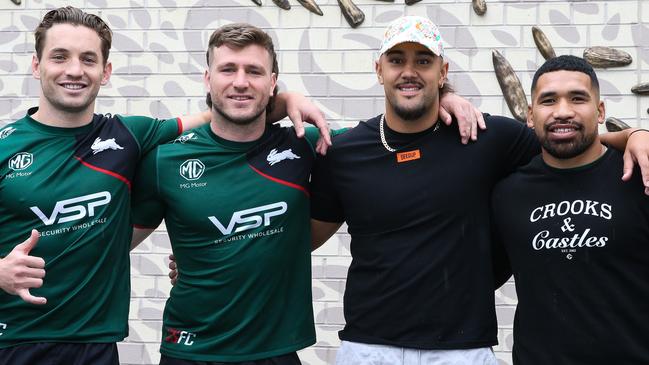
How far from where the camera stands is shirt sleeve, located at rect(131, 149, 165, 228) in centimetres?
306

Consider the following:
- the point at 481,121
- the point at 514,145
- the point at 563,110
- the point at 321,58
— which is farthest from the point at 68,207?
the point at 321,58

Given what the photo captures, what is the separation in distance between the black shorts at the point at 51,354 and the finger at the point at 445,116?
4.92ft

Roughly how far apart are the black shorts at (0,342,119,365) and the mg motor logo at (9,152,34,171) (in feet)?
2.03

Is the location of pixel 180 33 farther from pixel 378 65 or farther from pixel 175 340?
pixel 175 340

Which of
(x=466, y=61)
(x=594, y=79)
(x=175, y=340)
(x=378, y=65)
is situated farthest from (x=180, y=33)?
(x=594, y=79)

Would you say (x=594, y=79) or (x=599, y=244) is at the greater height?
(x=594, y=79)

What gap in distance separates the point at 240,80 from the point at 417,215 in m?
0.81

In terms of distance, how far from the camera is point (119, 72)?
4723 mm

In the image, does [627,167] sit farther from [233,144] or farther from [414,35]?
[233,144]

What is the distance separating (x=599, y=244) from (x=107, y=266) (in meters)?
1.69

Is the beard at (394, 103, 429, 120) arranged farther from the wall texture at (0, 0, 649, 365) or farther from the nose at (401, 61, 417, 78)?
the wall texture at (0, 0, 649, 365)

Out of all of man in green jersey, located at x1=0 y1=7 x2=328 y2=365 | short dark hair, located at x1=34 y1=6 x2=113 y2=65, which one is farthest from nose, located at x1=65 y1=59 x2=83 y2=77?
short dark hair, located at x1=34 y1=6 x2=113 y2=65

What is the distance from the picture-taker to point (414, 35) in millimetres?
2977

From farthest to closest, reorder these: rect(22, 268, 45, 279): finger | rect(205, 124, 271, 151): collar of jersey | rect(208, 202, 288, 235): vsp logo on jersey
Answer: rect(205, 124, 271, 151): collar of jersey, rect(208, 202, 288, 235): vsp logo on jersey, rect(22, 268, 45, 279): finger
